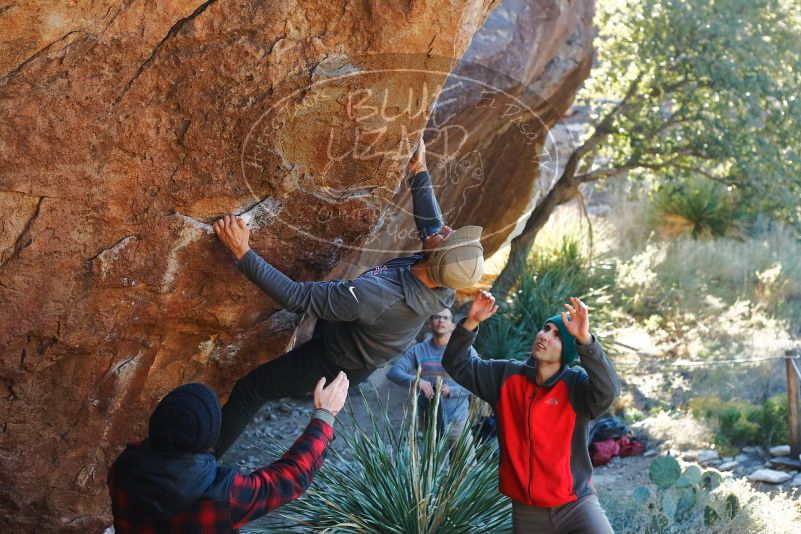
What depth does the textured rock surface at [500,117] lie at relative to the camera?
699 centimetres

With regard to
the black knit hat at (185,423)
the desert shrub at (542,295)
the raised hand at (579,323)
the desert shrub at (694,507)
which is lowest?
the desert shrub at (694,507)

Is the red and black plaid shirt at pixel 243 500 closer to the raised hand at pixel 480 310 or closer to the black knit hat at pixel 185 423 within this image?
the black knit hat at pixel 185 423

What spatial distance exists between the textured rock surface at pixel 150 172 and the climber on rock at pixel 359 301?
25cm

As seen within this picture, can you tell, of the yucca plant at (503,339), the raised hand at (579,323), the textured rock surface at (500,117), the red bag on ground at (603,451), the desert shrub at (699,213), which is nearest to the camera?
the raised hand at (579,323)

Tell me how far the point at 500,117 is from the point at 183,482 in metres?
5.07

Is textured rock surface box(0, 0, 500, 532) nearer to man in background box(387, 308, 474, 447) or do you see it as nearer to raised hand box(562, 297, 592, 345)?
raised hand box(562, 297, 592, 345)

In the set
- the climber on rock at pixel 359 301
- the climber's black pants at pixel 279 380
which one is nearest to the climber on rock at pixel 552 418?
the climber on rock at pixel 359 301

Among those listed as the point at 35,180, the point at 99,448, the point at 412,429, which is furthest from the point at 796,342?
the point at 35,180

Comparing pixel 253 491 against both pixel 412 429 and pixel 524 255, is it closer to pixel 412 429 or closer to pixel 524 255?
pixel 412 429

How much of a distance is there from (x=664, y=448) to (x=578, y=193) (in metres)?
3.85

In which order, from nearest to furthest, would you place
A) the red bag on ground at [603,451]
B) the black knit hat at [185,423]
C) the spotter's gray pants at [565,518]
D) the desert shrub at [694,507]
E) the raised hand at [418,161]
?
the black knit hat at [185,423] → the spotter's gray pants at [565,518] → the raised hand at [418,161] → the desert shrub at [694,507] → the red bag on ground at [603,451]

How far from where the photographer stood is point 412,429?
485 centimetres

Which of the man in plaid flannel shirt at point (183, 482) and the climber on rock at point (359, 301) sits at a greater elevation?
the climber on rock at point (359, 301)

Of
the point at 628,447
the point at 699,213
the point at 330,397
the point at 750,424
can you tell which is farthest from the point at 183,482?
the point at 699,213
